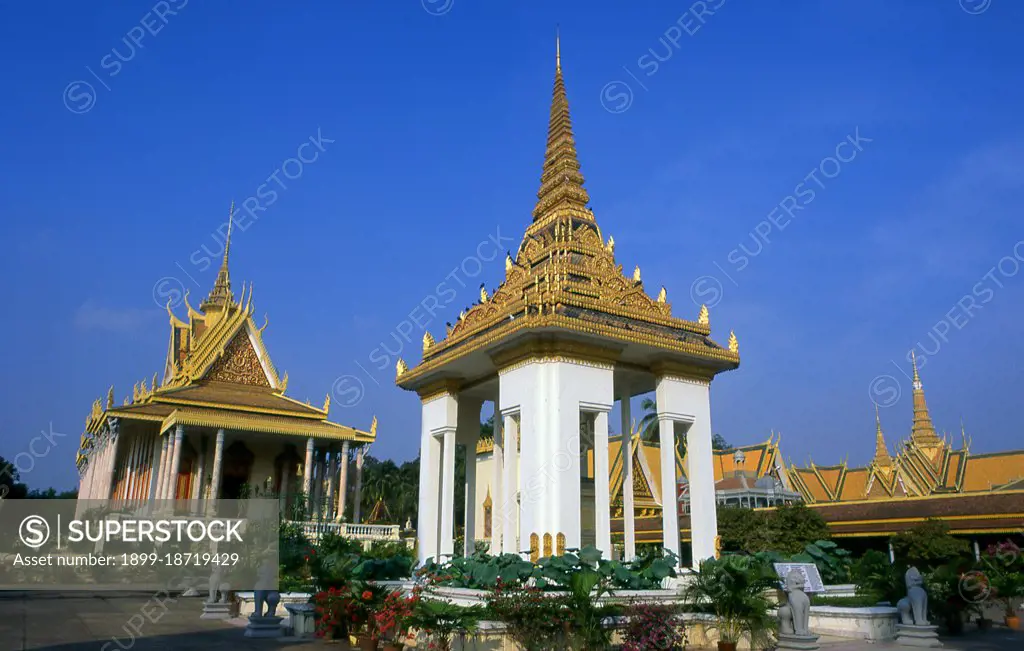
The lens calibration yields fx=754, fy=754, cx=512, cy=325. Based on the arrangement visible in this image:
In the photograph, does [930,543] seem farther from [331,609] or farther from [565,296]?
[331,609]

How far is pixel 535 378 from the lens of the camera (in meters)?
12.8

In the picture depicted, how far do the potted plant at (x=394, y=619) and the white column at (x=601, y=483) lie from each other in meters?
4.70

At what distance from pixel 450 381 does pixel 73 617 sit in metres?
7.88

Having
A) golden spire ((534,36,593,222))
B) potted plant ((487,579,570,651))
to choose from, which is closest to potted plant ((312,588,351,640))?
potted plant ((487,579,570,651))

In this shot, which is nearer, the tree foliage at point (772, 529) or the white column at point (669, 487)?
the white column at point (669, 487)

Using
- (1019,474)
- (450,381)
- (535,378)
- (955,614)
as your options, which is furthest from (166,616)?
(1019,474)

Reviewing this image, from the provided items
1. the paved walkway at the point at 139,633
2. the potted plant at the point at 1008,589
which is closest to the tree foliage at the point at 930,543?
the potted plant at the point at 1008,589

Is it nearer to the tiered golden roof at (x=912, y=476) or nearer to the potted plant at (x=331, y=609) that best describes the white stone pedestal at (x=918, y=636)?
the potted plant at (x=331, y=609)

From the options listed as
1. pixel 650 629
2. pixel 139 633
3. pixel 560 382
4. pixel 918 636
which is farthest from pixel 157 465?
pixel 918 636

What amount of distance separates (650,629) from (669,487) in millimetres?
5169

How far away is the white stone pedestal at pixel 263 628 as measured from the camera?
10873mm

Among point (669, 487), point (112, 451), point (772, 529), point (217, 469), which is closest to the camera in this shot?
point (669, 487)

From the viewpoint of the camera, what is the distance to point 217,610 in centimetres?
1372

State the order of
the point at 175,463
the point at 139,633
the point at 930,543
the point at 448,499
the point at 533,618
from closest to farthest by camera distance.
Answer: the point at 533,618 → the point at 139,633 → the point at 448,499 → the point at 930,543 → the point at 175,463
